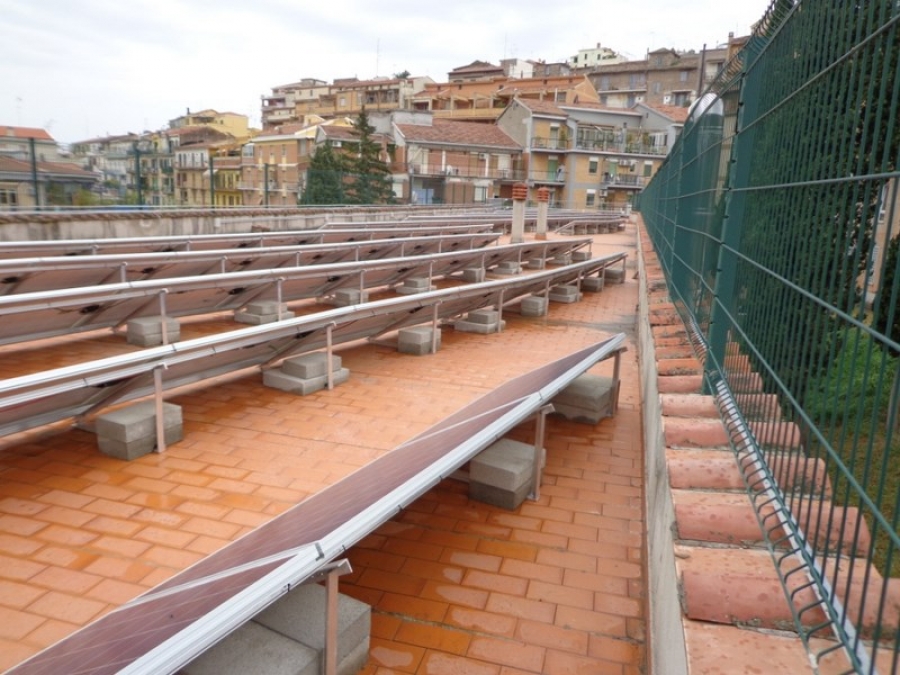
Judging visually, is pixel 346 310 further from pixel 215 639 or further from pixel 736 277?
pixel 215 639

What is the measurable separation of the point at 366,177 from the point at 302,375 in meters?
21.3

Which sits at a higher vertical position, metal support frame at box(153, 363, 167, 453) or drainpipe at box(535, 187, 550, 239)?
drainpipe at box(535, 187, 550, 239)

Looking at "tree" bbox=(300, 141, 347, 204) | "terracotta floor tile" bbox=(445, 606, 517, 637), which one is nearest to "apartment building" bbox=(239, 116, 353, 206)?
"tree" bbox=(300, 141, 347, 204)

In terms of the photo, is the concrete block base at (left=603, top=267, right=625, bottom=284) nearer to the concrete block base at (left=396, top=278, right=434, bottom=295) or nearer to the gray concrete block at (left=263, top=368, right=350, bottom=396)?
the concrete block base at (left=396, top=278, right=434, bottom=295)

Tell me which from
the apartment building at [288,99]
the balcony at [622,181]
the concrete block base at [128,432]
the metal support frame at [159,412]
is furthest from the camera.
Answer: the apartment building at [288,99]

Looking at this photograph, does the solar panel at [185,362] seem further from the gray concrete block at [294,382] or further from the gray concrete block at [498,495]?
the gray concrete block at [498,495]

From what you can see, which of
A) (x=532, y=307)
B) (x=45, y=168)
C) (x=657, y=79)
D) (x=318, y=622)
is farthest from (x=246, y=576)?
(x=657, y=79)

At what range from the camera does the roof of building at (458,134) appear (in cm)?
4556

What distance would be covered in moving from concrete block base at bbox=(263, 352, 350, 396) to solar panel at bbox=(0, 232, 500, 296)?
2.18 meters

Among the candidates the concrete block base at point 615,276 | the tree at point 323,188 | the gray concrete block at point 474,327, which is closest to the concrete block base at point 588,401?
the gray concrete block at point 474,327

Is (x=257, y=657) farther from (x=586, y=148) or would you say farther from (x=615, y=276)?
(x=586, y=148)

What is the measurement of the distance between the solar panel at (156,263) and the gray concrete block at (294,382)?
215 centimetres

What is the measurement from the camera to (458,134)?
48.3 meters

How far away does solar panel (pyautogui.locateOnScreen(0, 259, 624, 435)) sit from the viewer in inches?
132
